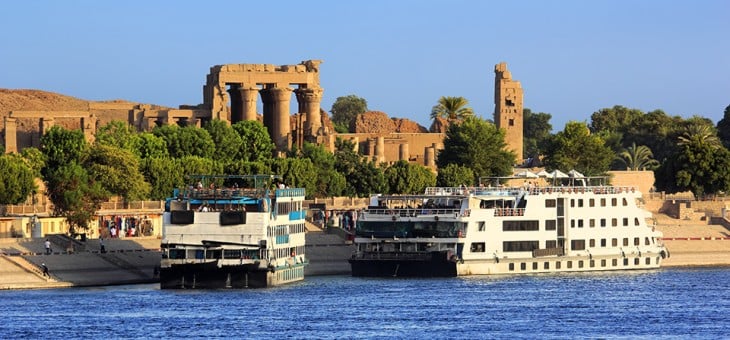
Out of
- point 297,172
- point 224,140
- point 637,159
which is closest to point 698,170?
point 637,159

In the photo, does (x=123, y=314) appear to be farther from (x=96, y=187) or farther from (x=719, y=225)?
(x=719, y=225)

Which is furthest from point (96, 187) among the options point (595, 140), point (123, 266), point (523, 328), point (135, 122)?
point (595, 140)

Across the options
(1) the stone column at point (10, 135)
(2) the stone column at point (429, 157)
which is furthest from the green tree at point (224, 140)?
(2) the stone column at point (429, 157)

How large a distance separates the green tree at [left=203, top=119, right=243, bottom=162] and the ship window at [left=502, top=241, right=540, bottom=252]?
4148 cm

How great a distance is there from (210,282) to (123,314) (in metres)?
10.9

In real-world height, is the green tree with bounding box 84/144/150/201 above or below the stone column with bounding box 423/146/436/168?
below

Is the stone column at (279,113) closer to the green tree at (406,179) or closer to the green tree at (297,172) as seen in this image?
the green tree at (406,179)

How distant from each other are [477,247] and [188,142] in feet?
139

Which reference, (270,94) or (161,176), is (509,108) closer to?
(270,94)

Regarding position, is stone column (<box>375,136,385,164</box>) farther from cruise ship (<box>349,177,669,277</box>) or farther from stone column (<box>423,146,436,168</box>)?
cruise ship (<box>349,177,669,277</box>)

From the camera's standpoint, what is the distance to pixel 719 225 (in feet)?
450

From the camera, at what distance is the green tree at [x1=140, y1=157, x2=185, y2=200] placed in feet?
415

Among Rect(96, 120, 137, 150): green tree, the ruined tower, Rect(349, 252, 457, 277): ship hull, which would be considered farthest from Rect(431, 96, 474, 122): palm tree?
Rect(349, 252, 457, 277): ship hull

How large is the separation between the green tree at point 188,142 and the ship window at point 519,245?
40.2m
